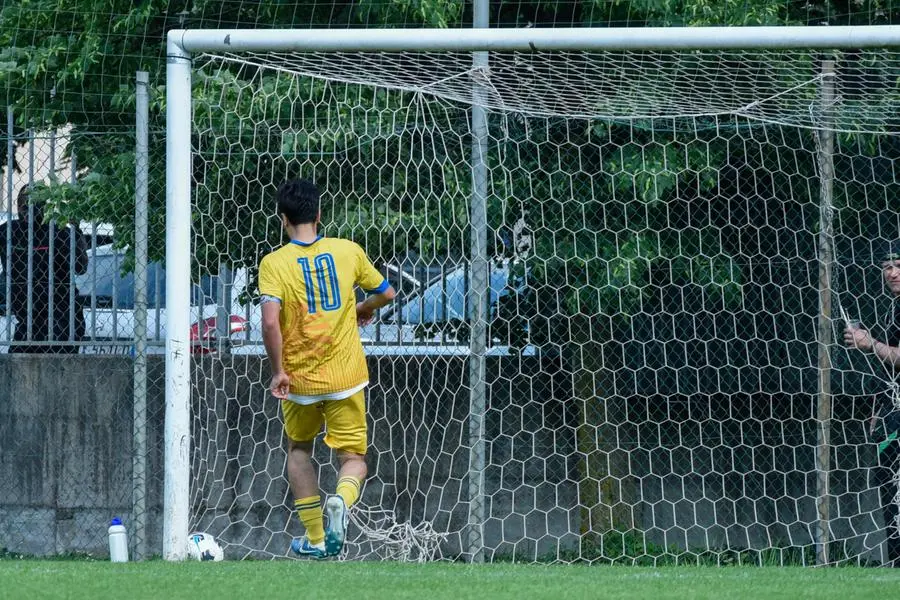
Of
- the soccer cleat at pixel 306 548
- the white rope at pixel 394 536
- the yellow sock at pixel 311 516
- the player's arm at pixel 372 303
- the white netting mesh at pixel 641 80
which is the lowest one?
the white rope at pixel 394 536

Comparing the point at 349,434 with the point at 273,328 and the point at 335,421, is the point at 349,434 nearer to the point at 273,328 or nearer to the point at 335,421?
the point at 335,421

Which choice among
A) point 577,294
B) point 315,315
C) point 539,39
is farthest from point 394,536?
point 539,39

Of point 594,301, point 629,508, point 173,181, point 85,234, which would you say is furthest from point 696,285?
point 85,234

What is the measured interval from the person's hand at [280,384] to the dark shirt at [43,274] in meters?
2.67

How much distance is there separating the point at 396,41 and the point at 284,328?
155 cm

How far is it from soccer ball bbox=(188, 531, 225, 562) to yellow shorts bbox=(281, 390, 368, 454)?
42.2 inches

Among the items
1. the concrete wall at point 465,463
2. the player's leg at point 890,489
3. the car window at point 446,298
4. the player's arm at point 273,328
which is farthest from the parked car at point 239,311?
the player's leg at point 890,489

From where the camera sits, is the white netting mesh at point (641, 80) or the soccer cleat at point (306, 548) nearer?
the soccer cleat at point (306, 548)

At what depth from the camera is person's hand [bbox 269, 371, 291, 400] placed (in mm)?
5352

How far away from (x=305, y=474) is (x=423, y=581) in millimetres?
899

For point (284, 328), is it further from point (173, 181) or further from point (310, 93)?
point (310, 93)

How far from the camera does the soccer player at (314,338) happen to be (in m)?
5.43

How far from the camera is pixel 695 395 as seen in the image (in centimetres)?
738

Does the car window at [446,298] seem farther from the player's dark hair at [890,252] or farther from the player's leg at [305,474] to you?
the player's dark hair at [890,252]
